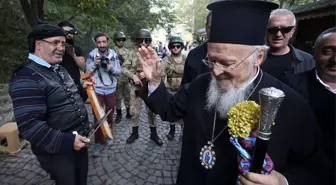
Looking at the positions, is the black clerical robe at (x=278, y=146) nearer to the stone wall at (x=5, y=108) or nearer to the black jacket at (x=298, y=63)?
the black jacket at (x=298, y=63)

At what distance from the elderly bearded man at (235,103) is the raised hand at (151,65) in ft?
1.50

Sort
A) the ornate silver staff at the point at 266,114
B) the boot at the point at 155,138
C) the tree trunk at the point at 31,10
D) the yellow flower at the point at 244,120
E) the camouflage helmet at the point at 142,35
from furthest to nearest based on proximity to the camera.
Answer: the tree trunk at the point at 31,10 → the boot at the point at 155,138 → the camouflage helmet at the point at 142,35 → the yellow flower at the point at 244,120 → the ornate silver staff at the point at 266,114

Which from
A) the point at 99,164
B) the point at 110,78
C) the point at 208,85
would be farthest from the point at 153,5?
the point at 208,85

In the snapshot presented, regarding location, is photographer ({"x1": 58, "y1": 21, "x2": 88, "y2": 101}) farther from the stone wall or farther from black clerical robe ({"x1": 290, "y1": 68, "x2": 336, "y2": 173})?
black clerical robe ({"x1": 290, "y1": 68, "x2": 336, "y2": 173})

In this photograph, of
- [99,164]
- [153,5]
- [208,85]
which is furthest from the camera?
[153,5]

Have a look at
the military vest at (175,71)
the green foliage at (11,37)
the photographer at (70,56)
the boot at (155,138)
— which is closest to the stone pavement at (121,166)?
the boot at (155,138)

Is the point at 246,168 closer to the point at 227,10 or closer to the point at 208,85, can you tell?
the point at 208,85

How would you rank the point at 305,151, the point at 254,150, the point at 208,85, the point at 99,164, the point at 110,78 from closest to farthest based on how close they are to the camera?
the point at 254,150 → the point at 305,151 → the point at 208,85 → the point at 99,164 → the point at 110,78

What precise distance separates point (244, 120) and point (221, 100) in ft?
2.04

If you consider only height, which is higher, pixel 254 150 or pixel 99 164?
pixel 254 150

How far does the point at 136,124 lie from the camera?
16.7 feet

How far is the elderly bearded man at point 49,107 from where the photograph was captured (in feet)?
6.68

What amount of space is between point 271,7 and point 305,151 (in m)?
1.06

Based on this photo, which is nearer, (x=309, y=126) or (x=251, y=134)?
(x=251, y=134)
